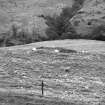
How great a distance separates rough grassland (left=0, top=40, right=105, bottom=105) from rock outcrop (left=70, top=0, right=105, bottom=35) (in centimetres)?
310

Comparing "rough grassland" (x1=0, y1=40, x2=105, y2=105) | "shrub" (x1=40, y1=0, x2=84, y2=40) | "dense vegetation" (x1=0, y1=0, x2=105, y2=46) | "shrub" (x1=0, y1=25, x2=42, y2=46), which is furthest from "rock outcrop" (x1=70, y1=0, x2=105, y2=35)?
"rough grassland" (x1=0, y1=40, x2=105, y2=105)

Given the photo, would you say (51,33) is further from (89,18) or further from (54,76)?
(54,76)

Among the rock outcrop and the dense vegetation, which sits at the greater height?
the rock outcrop

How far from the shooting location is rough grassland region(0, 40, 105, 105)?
6117 mm

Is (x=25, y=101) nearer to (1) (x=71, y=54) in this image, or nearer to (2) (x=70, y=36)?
(1) (x=71, y=54)

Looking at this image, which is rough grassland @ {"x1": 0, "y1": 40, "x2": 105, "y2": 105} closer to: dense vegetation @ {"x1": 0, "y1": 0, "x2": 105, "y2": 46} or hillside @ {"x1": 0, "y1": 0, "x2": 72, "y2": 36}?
dense vegetation @ {"x1": 0, "y1": 0, "x2": 105, "y2": 46}

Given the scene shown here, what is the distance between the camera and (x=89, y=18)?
1521 centimetres

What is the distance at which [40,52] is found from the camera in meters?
11.2

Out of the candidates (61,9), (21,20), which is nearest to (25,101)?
(21,20)

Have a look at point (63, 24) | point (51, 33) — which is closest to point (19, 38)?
point (51, 33)

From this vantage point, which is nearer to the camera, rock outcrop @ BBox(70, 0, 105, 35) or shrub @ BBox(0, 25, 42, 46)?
rock outcrop @ BBox(70, 0, 105, 35)

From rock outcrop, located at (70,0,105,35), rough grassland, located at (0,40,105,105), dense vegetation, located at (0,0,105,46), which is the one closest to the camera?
rough grassland, located at (0,40,105,105)

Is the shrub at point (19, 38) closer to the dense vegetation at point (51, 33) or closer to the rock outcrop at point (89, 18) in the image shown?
the dense vegetation at point (51, 33)

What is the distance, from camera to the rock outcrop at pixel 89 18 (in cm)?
1493
